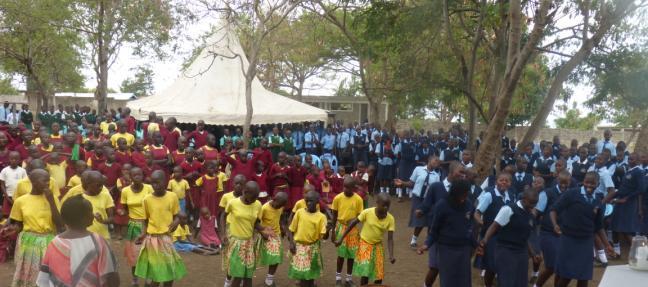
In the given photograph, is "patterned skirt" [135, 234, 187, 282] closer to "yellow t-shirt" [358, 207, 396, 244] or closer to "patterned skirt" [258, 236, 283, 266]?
"patterned skirt" [258, 236, 283, 266]

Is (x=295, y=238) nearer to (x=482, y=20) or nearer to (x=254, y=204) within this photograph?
(x=254, y=204)

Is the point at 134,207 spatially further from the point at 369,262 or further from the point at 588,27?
the point at 588,27

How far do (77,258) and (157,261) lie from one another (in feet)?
8.83

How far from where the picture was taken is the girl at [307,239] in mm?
7277

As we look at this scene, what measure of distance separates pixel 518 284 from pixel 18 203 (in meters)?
5.09

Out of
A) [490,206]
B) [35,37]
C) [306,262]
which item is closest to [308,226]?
[306,262]

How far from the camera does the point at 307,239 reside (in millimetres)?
7309

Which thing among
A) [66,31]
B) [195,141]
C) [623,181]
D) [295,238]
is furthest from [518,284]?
[66,31]

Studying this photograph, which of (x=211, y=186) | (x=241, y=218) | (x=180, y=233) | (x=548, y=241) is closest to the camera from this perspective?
(x=241, y=218)

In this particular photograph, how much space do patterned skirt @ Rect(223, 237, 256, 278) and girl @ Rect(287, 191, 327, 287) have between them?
19.7 inches

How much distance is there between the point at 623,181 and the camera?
1038 cm

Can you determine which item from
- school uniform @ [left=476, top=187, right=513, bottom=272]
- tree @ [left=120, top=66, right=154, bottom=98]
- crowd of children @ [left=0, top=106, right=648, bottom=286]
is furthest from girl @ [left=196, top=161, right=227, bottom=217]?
tree @ [left=120, top=66, right=154, bottom=98]

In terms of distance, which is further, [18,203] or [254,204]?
[254,204]

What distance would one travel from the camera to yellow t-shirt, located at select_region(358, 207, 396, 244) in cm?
723
